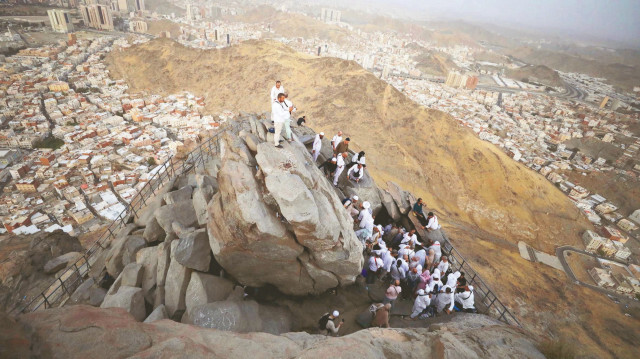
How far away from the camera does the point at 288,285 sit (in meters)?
10.3

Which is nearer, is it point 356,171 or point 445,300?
point 445,300

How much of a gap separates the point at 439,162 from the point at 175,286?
125 ft

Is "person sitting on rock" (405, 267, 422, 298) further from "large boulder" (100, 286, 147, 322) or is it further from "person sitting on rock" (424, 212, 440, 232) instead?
"large boulder" (100, 286, 147, 322)

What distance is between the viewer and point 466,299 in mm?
11219

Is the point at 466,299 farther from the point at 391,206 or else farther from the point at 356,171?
the point at 356,171

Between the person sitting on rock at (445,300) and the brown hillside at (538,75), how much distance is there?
511 feet

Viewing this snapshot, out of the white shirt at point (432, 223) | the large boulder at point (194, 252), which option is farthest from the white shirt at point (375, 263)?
the large boulder at point (194, 252)

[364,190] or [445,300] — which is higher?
[364,190]

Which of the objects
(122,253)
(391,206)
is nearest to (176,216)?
(122,253)

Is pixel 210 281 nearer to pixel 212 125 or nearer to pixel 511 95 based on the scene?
Result: pixel 212 125

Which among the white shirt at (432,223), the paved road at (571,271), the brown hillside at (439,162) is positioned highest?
the white shirt at (432,223)

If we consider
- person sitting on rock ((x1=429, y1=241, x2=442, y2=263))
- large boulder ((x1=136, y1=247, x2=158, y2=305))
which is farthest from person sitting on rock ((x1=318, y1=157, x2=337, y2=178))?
large boulder ((x1=136, y1=247, x2=158, y2=305))

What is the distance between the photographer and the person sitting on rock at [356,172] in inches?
632

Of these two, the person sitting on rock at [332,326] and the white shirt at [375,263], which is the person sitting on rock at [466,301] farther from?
the person sitting on rock at [332,326]
